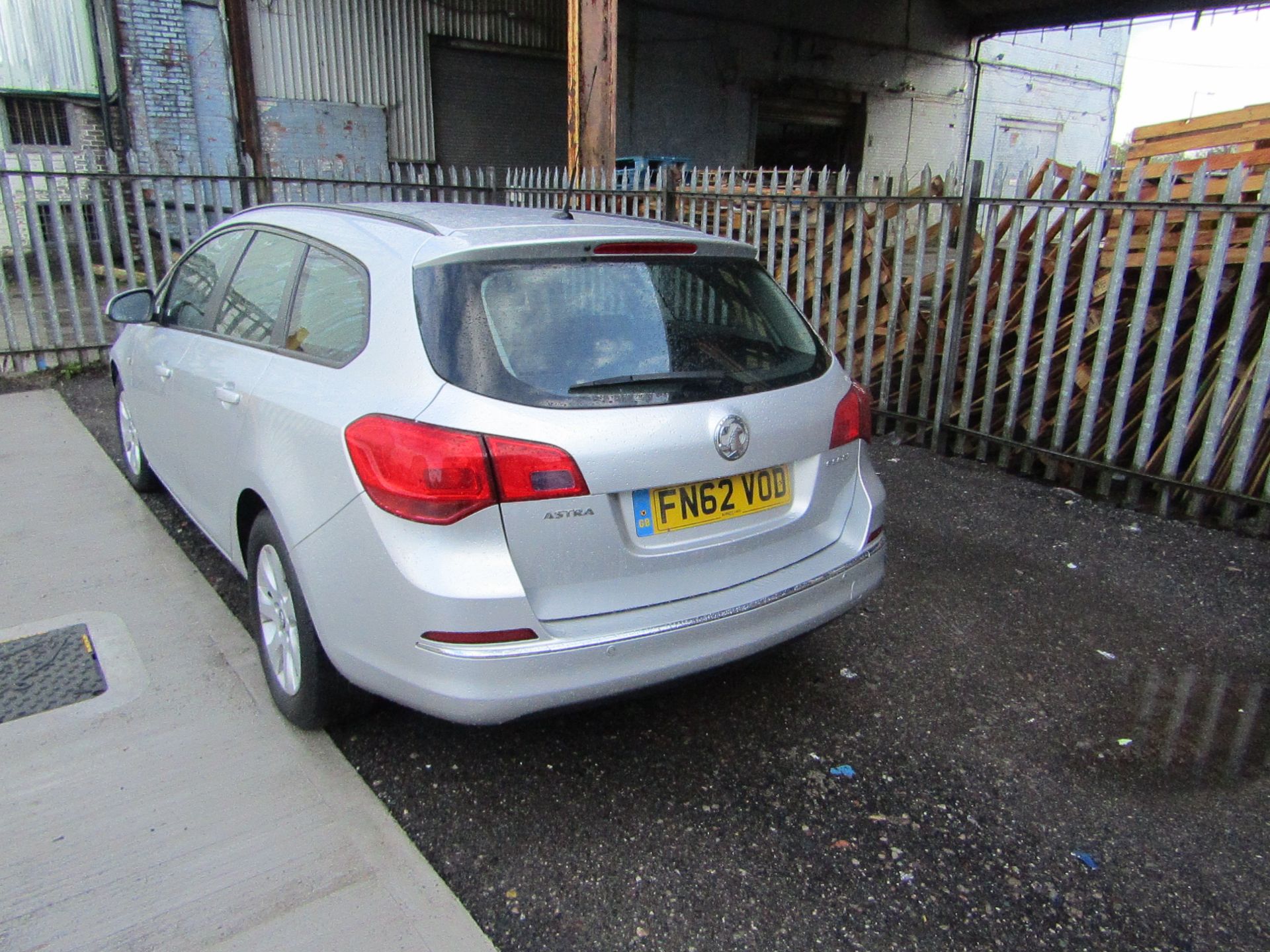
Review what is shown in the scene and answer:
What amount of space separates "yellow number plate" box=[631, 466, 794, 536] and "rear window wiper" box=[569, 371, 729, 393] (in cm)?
29

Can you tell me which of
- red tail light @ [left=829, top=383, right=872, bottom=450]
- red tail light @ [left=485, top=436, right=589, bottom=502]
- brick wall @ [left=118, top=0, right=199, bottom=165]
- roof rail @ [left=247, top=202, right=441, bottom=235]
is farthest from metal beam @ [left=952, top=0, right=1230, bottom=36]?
red tail light @ [left=485, top=436, right=589, bottom=502]

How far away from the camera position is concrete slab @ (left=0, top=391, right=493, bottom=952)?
82.7 inches

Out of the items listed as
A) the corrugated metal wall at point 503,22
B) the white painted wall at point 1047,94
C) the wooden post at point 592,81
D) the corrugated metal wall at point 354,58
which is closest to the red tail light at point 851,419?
the wooden post at point 592,81

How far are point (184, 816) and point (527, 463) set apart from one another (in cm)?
142

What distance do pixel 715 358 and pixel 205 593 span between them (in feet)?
8.23

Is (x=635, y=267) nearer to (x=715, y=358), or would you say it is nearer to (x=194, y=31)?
(x=715, y=358)

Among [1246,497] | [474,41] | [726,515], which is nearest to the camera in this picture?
[726,515]

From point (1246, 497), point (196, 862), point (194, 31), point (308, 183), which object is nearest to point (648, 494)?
point (196, 862)

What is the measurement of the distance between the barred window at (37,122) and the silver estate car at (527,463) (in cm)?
1005

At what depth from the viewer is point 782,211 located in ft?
22.2

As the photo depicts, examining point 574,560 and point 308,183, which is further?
point 308,183

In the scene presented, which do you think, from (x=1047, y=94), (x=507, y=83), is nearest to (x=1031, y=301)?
(x=507, y=83)

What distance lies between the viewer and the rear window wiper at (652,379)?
92.1 inches

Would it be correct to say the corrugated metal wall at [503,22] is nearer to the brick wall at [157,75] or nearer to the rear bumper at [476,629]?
the brick wall at [157,75]
